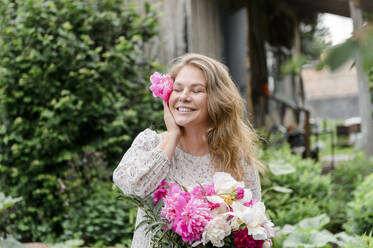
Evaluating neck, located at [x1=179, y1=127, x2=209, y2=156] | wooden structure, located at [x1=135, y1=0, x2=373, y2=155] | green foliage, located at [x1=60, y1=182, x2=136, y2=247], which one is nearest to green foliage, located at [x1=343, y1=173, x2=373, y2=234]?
wooden structure, located at [x1=135, y1=0, x2=373, y2=155]

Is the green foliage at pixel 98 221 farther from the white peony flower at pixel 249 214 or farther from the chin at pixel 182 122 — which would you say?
the white peony flower at pixel 249 214

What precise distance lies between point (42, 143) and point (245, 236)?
2873 mm

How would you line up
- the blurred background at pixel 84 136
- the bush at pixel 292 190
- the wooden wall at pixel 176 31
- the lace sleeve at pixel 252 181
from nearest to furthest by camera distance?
1. the lace sleeve at pixel 252 181
2. the bush at pixel 292 190
3. the blurred background at pixel 84 136
4. the wooden wall at pixel 176 31

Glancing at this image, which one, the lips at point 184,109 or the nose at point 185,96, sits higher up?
the nose at point 185,96

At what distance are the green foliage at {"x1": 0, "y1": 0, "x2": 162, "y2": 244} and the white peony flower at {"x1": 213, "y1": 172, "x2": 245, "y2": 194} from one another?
2523 millimetres

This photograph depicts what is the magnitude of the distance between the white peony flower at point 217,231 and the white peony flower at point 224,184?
0.13 metres

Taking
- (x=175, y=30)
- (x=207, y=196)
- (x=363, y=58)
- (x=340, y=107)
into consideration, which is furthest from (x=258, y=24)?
(x=340, y=107)

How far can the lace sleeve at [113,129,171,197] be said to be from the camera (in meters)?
1.87

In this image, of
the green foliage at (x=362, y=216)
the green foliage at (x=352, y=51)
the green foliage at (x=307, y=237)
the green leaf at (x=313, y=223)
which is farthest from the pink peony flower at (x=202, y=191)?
the green foliage at (x=362, y=216)

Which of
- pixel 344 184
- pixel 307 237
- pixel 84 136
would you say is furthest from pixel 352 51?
pixel 344 184

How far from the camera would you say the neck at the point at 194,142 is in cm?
216

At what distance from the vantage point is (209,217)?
5.45ft

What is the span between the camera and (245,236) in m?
1.64

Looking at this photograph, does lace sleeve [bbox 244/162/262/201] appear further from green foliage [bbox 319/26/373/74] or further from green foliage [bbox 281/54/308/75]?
green foliage [bbox 319/26/373/74]
